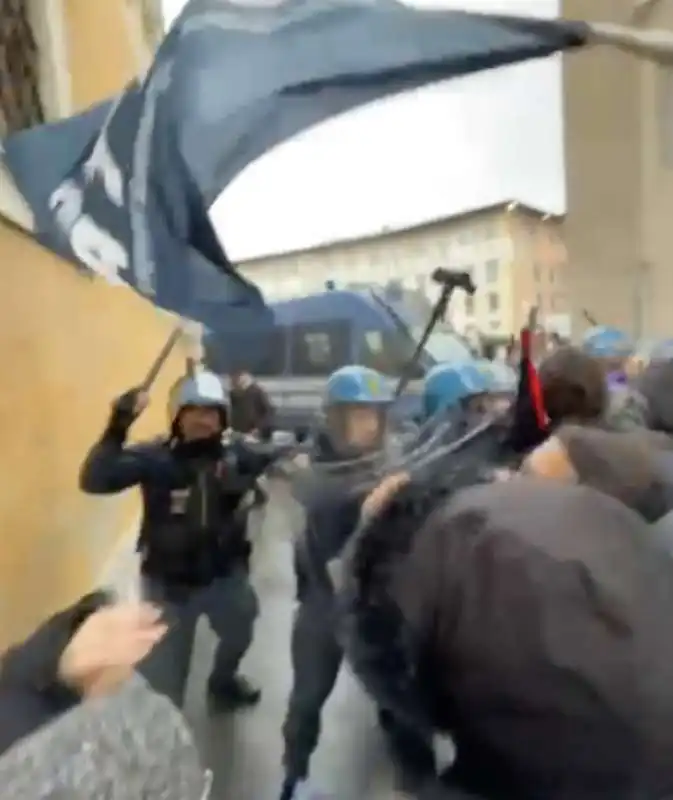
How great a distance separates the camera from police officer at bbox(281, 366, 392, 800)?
99 cm

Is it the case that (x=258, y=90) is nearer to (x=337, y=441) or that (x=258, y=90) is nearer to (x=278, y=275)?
(x=278, y=275)

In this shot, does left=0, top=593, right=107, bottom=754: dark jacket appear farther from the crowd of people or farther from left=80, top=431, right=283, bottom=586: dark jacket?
left=80, top=431, right=283, bottom=586: dark jacket

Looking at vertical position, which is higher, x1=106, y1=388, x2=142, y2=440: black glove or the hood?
x1=106, y1=388, x2=142, y2=440: black glove

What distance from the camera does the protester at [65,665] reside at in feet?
2.27

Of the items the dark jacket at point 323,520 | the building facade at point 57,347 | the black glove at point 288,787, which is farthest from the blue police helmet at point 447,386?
the black glove at point 288,787

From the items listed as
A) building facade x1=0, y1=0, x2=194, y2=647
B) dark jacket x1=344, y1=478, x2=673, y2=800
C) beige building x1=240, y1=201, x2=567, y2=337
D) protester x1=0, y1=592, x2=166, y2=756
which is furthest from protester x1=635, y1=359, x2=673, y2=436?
protester x1=0, y1=592, x2=166, y2=756

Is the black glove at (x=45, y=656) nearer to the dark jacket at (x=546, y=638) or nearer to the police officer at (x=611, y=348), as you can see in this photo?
the dark jacket at (x=546, y=638)

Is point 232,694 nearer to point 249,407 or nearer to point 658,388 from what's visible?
point 249,407

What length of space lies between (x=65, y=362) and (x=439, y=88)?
425mm

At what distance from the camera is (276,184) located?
1.01 metres

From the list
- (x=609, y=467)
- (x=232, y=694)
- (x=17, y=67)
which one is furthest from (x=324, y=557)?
(x=17, y=67)

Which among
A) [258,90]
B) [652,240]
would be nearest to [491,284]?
[652,240]

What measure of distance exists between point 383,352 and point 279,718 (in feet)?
1.12

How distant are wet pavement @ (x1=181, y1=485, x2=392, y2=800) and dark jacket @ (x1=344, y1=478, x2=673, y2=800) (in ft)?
0.36
